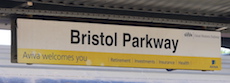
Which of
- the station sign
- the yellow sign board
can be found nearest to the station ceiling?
the station sign

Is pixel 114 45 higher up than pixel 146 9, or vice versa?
pixel 146 9

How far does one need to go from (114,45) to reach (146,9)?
61cm

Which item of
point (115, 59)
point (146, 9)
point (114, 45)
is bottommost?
point (115, 59)

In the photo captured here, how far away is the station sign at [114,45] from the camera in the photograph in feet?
16.2

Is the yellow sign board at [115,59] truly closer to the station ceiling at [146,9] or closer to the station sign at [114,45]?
the station sign at [114,45]

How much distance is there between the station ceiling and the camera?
4.92 meters

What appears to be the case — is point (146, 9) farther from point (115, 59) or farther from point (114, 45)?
point (115, 59)

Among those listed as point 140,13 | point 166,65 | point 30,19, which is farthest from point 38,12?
point 166,65

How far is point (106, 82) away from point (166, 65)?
2.45 meters

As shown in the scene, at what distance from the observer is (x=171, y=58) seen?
5469 millimetres

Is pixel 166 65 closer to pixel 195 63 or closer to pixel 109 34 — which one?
pixel 195 63

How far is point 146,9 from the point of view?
211 inches

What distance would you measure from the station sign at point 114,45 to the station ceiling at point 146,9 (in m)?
0.12

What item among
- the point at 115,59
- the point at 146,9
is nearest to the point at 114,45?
the point at 115,59
